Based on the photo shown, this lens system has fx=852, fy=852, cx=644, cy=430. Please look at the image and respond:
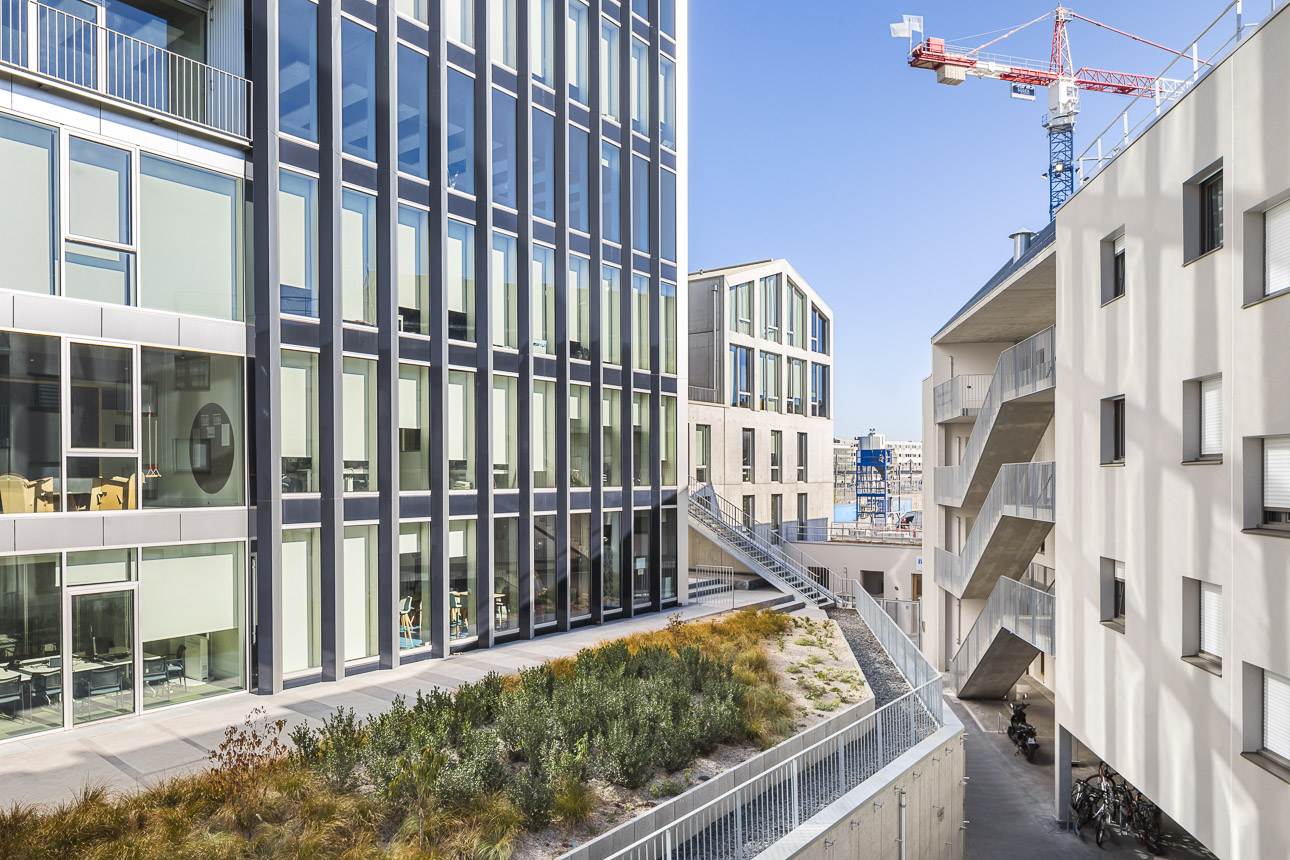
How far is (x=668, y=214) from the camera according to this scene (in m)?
26.9

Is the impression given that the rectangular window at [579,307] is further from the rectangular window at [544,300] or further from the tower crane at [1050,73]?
the tower crane at [1050,73]

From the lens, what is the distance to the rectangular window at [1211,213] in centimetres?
1211

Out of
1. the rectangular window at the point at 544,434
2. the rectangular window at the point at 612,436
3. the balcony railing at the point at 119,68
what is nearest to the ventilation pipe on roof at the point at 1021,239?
the rectangular window at the point at 612,436

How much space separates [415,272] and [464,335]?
1.83 meters

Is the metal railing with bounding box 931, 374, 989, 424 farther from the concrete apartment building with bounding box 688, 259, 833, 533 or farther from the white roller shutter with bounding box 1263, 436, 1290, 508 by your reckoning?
the white roller shutter with bounding box 1263, 436, 1290, 508

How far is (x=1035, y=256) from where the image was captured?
20312 millimetres

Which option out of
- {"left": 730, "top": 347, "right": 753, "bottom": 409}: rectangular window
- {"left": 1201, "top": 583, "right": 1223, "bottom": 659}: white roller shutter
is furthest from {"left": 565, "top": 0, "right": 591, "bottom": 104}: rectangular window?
{"left": 1201, "top": 583, "right": 1223, "bottom": 659}: white roller shutter

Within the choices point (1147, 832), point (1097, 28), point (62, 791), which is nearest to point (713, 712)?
point (62, 791)

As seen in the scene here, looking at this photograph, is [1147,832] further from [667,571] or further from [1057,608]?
[667,571]

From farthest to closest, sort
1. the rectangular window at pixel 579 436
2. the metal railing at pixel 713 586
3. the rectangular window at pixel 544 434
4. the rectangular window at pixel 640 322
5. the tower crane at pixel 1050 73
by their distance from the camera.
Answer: the tower crane at pixel 1050 73, the metal railing at pixel 713 586, the rectangular window at pixel 640 322, the rectangular window at pixel 579 436, the rectangular window at pixel 544 434

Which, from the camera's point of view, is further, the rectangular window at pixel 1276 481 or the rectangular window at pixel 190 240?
the rectangular window at pixel 190 240

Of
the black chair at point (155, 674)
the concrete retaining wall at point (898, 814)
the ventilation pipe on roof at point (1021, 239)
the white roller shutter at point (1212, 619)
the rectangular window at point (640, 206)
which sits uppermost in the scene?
the rectangular window at point (640, 206)

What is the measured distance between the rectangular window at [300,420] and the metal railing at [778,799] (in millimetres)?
10220

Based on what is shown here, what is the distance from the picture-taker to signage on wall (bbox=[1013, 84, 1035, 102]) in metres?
84.9
